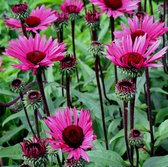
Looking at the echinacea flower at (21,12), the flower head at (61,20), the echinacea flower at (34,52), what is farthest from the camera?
the flower head at (61,20)

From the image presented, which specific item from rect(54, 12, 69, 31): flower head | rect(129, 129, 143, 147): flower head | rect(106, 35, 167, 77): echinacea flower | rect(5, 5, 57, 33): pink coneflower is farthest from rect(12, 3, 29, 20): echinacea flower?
rect(129, 129, 143, 147): flower head

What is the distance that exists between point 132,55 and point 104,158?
38 cm

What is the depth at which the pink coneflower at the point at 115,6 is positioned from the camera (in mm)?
1871

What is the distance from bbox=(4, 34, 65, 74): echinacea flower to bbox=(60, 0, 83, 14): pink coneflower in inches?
A: 19.4

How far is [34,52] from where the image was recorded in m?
1.59

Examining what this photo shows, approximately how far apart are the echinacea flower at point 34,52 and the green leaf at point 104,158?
0.35 metres

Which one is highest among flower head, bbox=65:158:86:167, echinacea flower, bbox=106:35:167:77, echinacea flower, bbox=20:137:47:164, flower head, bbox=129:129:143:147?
echinacea flower, bbox=106:35:167:77

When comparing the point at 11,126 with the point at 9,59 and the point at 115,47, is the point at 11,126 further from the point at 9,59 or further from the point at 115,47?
the point at 115,47

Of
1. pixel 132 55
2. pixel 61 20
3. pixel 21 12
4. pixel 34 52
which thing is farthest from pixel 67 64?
pixel 61 20

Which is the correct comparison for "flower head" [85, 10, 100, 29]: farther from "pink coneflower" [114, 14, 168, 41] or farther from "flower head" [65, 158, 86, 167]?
"flower head" [65, 158, 86, 167]

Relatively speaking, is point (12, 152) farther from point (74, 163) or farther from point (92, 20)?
point (92, 20)

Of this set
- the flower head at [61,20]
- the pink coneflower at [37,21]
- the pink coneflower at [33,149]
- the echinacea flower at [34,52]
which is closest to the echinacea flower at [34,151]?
the pink coneflower at [33,149]

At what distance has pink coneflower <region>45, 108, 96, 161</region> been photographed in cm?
131

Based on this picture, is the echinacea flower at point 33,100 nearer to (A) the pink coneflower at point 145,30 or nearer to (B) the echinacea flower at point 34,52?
(B) the echinacea flower at point 34,52
